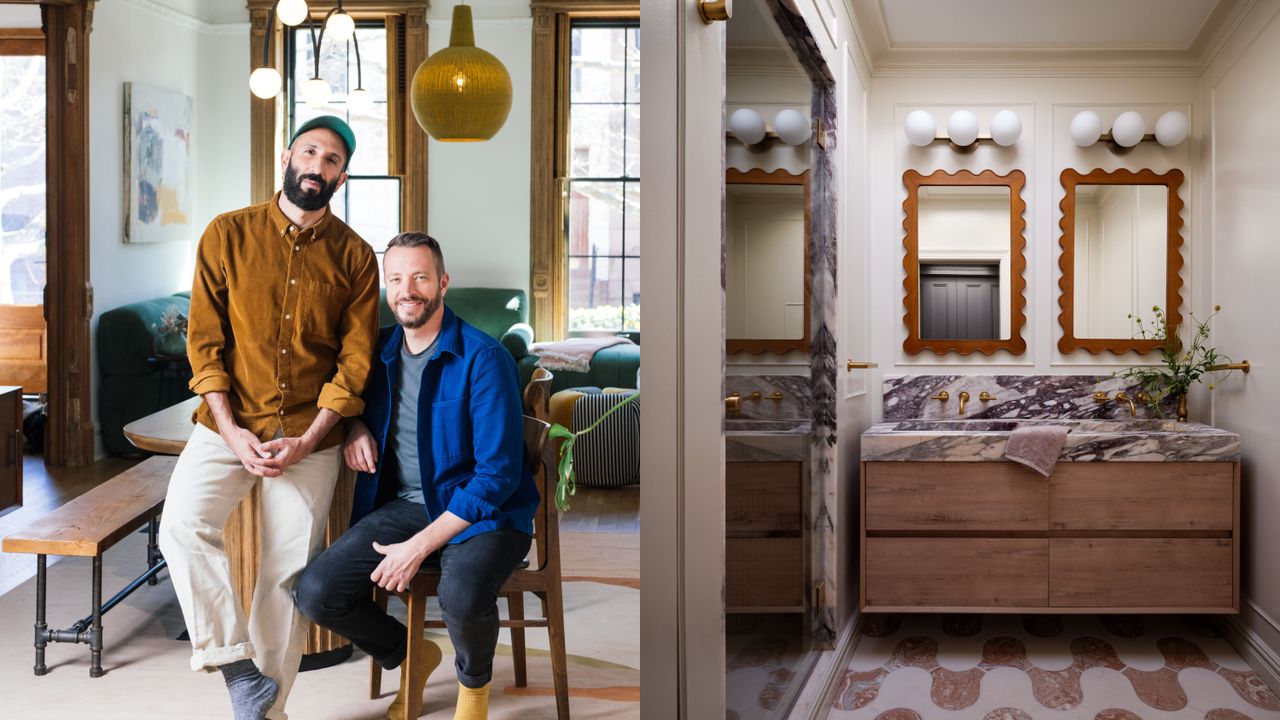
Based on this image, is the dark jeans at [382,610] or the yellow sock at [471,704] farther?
the yellow sock at [471,704]

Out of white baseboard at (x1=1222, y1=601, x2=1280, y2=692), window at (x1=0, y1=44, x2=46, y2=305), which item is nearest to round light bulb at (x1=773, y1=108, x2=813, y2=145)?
window at (x1=0, y1=44, x2=46, y2=305)

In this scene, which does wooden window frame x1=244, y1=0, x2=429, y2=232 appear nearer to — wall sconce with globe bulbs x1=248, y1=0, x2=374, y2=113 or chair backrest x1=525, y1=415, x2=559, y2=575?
wall sconce with globe bulbs x1=248, y1=0, x2=374, y2=113

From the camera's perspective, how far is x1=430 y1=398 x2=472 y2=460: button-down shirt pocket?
184 centimetres

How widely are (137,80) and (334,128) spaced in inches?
Result: 12.7

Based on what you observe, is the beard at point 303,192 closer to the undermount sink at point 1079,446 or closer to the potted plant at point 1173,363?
the undermount sink at point 1079,446

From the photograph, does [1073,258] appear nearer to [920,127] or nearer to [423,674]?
[920,127]

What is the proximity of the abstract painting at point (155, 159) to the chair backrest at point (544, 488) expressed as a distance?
2.20 ft

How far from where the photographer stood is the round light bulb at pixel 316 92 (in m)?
1.69

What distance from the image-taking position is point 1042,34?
158 inches

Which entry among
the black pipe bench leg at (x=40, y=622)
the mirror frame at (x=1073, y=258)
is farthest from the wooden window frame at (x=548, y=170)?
the mirror frame at (x=1073, y=258)

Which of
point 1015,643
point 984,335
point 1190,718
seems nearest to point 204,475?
point 1190,718

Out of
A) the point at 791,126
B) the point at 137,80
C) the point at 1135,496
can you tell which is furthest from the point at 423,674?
the point at 1135,496

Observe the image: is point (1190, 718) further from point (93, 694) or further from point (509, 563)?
point (93, 694)

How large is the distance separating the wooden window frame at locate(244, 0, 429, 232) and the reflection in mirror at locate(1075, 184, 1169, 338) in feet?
10.4
